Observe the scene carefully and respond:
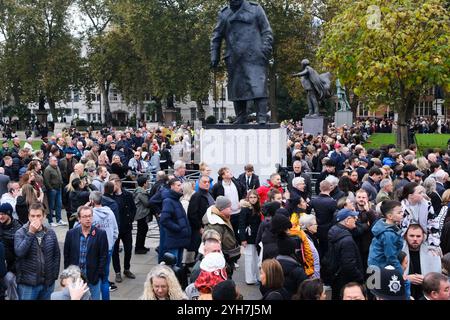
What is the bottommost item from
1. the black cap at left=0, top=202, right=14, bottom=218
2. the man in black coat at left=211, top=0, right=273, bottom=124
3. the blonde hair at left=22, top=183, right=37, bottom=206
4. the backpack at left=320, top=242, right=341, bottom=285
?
the backpack at left=320, top=242, right=341, bottom=285

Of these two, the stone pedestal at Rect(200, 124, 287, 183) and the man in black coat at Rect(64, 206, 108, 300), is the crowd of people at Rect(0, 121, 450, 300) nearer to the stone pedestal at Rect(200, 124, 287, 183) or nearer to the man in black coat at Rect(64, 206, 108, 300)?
the man in black coat at Rect(64, 206, 108, 300)

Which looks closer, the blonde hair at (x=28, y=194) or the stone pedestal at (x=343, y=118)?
the blonde hair at (x=28, y=194)

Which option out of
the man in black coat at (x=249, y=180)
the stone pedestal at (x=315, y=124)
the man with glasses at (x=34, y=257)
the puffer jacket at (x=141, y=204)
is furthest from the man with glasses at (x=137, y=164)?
the stone pedestal at (x=315, y=124)

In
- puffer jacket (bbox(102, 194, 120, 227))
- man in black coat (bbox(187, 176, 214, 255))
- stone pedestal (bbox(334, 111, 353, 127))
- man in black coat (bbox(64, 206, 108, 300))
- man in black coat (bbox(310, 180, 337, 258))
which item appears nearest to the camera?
man in black coat (bbox(64, 206, 108, 300))

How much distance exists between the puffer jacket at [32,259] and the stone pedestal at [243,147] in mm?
7579

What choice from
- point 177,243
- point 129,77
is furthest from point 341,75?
point 129,77

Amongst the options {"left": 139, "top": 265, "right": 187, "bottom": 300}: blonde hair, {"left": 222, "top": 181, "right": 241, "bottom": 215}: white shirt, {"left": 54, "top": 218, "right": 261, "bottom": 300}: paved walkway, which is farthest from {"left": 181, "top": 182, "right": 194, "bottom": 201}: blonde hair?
{"left": 139, "top": 265, "right": 187, "bottom": 300}: blonde hair

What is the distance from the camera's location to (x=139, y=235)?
36.4 ft

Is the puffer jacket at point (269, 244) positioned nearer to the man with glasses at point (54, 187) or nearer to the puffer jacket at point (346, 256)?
the puffer jacket at point (346, 256)

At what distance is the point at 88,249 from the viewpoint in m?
7.14

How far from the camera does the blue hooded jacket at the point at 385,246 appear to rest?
646 centimetres

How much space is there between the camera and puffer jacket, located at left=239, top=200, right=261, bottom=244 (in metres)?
8.89

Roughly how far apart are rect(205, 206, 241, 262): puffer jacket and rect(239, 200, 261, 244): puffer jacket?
2.44 feet
